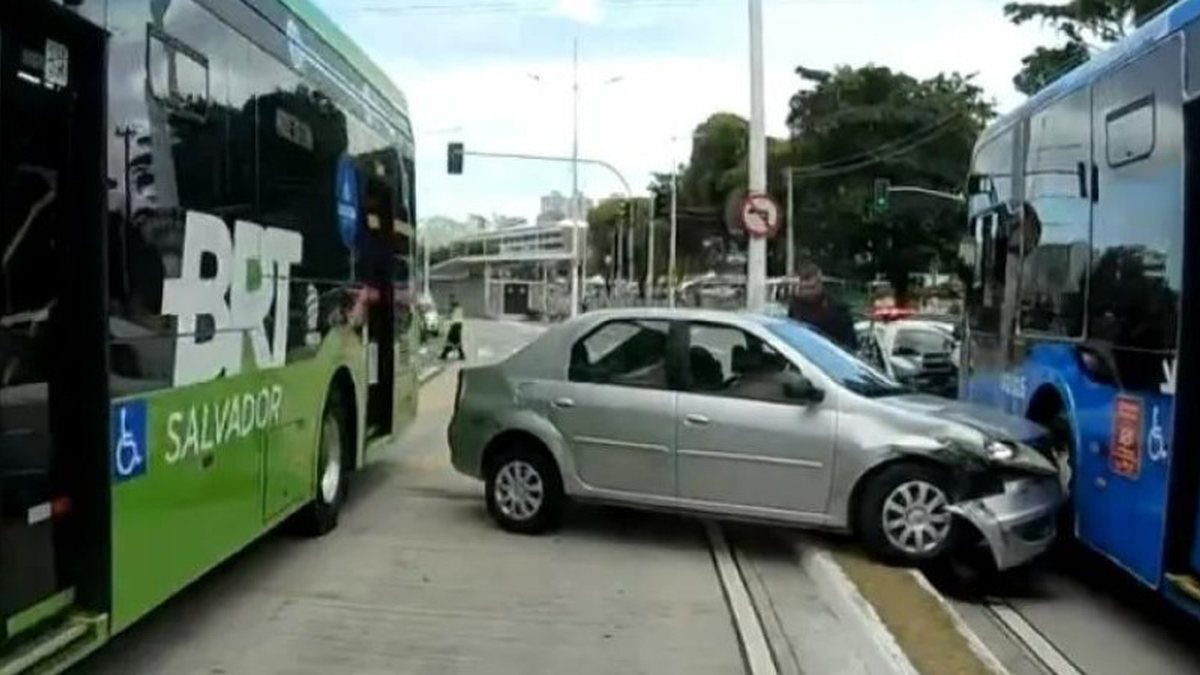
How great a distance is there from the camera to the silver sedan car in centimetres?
877

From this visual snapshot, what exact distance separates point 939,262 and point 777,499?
6550cm

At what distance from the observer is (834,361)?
9.81 meters

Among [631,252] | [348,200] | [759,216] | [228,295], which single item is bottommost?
[228,295]

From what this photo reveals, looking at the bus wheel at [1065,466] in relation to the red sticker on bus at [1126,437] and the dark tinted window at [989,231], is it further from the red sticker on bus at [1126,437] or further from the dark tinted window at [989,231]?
the dark tinted window at [989,231]

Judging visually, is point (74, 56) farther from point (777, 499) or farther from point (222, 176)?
point (777, 499)

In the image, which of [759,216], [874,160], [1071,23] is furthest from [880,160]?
[759,216]

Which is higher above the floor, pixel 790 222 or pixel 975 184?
pixel 790 222

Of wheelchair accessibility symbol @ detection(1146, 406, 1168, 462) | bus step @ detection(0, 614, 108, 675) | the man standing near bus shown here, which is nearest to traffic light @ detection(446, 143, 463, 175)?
the man standing near bus

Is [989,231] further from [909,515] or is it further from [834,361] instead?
[909,515]

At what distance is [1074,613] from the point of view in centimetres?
842

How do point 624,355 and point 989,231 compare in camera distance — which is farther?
point 989,231

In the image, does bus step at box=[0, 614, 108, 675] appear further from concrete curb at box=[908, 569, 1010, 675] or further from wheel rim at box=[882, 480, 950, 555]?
wheel rim at box=[882, 480, 950, 555]

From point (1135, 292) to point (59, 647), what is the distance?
524 centimetres

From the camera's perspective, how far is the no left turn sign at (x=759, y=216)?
58.3 feet
